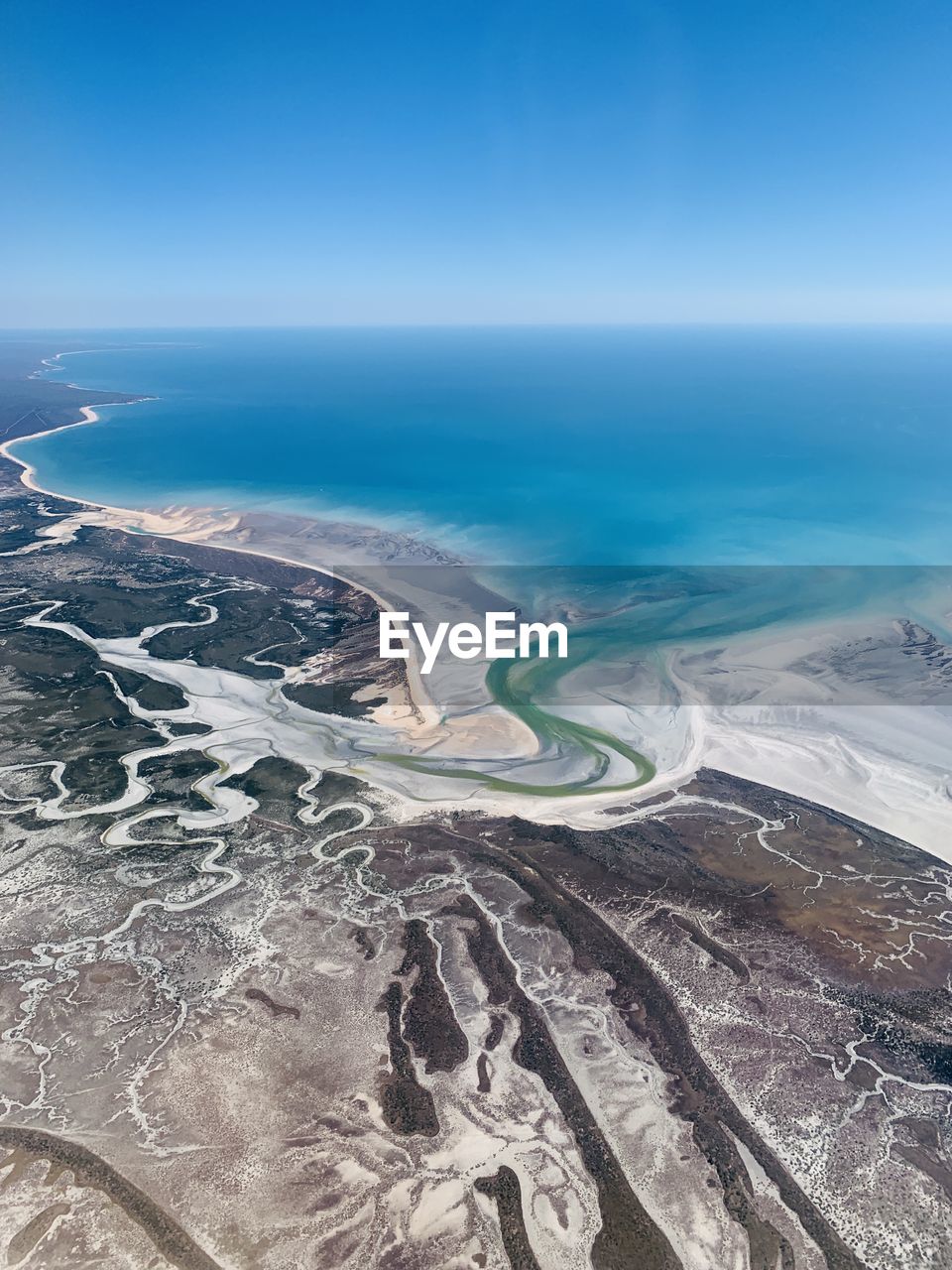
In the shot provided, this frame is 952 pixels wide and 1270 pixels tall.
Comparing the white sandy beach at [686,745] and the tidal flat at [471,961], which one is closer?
the tidal flat at [471,961]

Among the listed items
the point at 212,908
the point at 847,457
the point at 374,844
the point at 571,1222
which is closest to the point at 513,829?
the point at 374,844

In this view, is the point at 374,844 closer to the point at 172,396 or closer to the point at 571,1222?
the point at 571,1222

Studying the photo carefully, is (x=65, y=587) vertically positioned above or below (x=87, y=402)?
below

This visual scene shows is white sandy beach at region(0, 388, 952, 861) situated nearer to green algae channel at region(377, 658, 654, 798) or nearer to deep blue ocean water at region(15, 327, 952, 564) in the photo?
green algae channel at region(377, 658, 654, 798)

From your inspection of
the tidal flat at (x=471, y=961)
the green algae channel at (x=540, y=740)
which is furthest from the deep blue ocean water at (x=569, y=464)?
the tidal flat at (x=471, y=961)

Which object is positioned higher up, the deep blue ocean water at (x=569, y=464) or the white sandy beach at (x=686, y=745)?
the deep blue ocean water at (x=569, y=464)

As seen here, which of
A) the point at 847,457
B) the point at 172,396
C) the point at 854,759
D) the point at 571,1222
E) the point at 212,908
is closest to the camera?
the point at 571,1222

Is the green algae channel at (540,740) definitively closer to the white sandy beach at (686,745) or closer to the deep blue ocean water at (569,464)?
the white sandy beach at (686,745)
